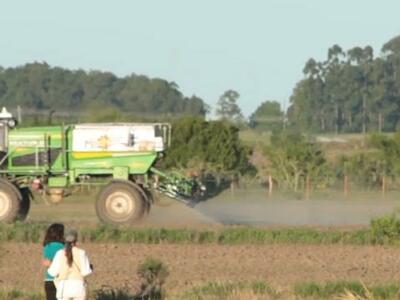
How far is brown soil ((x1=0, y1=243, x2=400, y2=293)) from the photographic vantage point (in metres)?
23.4

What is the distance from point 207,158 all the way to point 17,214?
23654 millimetres

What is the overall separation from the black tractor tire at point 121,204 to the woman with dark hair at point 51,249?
1706cm

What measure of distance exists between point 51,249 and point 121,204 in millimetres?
17438

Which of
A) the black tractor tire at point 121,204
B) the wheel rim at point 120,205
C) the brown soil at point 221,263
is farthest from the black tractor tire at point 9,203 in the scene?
the brown soil at point 221,263

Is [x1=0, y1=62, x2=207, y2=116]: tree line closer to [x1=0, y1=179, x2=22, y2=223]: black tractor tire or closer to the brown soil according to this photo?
[x1=0, y1=179, x2=22, y2=223]: black tractor tire

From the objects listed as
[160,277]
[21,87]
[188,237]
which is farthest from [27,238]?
[21,87]

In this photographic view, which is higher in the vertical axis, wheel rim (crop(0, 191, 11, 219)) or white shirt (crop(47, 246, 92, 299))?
white shirt (crop(47, 246, 92, 299))

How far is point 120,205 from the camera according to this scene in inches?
1380

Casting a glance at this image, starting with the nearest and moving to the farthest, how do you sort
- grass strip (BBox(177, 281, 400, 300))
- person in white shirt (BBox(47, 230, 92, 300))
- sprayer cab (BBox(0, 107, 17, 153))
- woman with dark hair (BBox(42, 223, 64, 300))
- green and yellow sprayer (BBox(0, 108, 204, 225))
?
person in white shirt (BBox(47, 230, 92, 300)) < woman with dark hair (BBox(42, 223, 64, 300)) < grass strip (BBox(177, 281, 400, 300)) < green and yellow sprayer (BBox(0, 108, 204, 225)) < sprayer cab (BBox(0, 107, 17, 153))

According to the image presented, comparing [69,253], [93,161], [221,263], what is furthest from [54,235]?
[93,161]

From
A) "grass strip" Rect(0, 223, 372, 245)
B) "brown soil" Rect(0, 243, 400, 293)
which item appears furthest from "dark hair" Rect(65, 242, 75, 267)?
"grass strip" Rect(0, 223, 372, 245)

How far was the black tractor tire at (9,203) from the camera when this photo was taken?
34.5 metres

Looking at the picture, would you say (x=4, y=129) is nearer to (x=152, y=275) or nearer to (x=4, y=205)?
(x=4, y=205)

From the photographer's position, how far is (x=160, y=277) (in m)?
21.8
